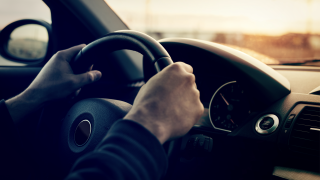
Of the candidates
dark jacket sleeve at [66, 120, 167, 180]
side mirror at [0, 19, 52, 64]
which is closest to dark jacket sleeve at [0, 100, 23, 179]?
dark jacket sleeve at [66, 120, 167, 180]

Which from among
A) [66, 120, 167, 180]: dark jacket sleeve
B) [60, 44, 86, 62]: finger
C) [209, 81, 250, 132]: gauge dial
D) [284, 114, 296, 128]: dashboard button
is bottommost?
[209, 81, 250, 132]: gauge dial

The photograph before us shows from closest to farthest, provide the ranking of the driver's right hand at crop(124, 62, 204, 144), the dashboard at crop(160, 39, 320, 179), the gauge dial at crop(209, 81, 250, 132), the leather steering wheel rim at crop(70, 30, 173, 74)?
the driver's right hand at crop(124, 62, 204, 144) < the leather steering wheel rim at crop(70, 30, 173, 74) < the dashboard at crop(160, 39, 320, 179) < the gauge dial at crop(209, 81, 250, 132)

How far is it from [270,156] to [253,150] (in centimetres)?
10

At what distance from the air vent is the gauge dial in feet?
1.32

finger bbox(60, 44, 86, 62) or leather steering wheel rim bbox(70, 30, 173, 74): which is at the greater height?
leather steering wheel rim bbox(70, 30, 173, 74)

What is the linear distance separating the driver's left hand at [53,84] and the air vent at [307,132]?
1.16 meters

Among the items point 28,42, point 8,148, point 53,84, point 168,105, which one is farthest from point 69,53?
point 28,42

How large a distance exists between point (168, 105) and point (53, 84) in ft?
2.81

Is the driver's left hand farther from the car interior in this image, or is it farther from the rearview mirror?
the rearview mirror

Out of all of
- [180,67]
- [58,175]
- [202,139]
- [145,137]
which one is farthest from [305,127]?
[58,175]

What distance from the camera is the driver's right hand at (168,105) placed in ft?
2.57

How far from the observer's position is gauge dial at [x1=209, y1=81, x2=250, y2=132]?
5.95ft

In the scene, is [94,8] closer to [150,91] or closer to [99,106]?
[99,106]

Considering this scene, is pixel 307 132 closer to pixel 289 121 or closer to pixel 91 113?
pixel 289 121
